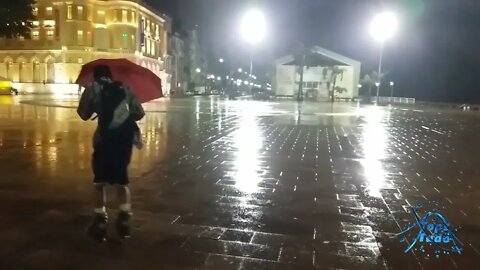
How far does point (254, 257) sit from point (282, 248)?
0.37m

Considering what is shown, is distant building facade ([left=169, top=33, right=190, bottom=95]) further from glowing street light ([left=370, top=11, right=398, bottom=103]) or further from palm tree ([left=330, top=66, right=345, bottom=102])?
glowing street light ([left=370, top=11, right=398, bottom=103])

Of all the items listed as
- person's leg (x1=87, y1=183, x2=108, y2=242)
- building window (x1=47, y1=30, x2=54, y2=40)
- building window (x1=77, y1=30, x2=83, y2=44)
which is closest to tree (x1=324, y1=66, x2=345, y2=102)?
building window (x1=77, y1=30, x2=83, y2=44)

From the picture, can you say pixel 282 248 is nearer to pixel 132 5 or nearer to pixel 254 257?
pixel 254 257

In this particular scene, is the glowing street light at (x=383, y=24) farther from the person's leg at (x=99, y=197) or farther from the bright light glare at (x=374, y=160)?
the person's leg at (x=99, y=197)

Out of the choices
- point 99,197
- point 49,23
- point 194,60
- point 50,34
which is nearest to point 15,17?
point 99,197

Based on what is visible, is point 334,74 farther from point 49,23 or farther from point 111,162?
point 111,162

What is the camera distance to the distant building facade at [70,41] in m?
68.5

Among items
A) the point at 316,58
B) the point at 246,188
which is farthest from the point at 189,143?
the point at 316,58

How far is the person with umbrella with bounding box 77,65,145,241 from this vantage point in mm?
4664

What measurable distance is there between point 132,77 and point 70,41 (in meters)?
69.5

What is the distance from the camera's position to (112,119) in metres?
4.64

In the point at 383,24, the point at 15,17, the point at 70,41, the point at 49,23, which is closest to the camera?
the point at 15,17

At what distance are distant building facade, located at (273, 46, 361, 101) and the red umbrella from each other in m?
63.4

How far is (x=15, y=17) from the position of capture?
13.7 metres
